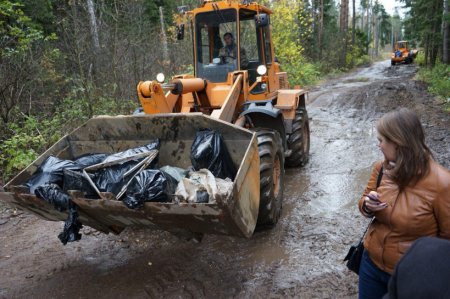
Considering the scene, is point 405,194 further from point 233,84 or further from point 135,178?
point 233,84

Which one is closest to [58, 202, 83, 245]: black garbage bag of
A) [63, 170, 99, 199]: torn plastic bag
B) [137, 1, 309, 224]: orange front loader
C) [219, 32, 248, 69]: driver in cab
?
[63, 170, 99, 199]: torn plastic bag

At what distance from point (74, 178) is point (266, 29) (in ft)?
14.6

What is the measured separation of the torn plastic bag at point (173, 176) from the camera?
3745 millimetres

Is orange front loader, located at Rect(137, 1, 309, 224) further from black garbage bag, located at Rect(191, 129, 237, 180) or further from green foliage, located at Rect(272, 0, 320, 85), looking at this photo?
green foliage, located at Rect(272, 0, 320, 85)

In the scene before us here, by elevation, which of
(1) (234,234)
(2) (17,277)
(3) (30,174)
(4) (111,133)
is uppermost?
(4) (111,133)

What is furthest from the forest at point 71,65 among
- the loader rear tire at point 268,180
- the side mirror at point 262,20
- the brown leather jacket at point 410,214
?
the brown leather jacket at point 410,214

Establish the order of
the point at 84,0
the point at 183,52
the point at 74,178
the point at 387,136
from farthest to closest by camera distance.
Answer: the point at 183,52 < the point at 84,0 < the point at 74,178 < the point at 387,136

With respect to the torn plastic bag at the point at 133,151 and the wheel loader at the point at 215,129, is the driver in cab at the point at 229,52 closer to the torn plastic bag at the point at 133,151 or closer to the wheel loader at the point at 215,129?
the wheel loader at the point at 215,129

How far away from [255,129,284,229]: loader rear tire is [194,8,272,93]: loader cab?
65.2 inches

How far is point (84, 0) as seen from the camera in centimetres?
1416

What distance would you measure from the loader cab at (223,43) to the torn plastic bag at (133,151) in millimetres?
2249

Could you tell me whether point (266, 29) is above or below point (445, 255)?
above

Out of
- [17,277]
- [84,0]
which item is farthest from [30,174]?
[84,0]

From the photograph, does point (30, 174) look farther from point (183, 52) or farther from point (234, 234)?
point (183, 52)
